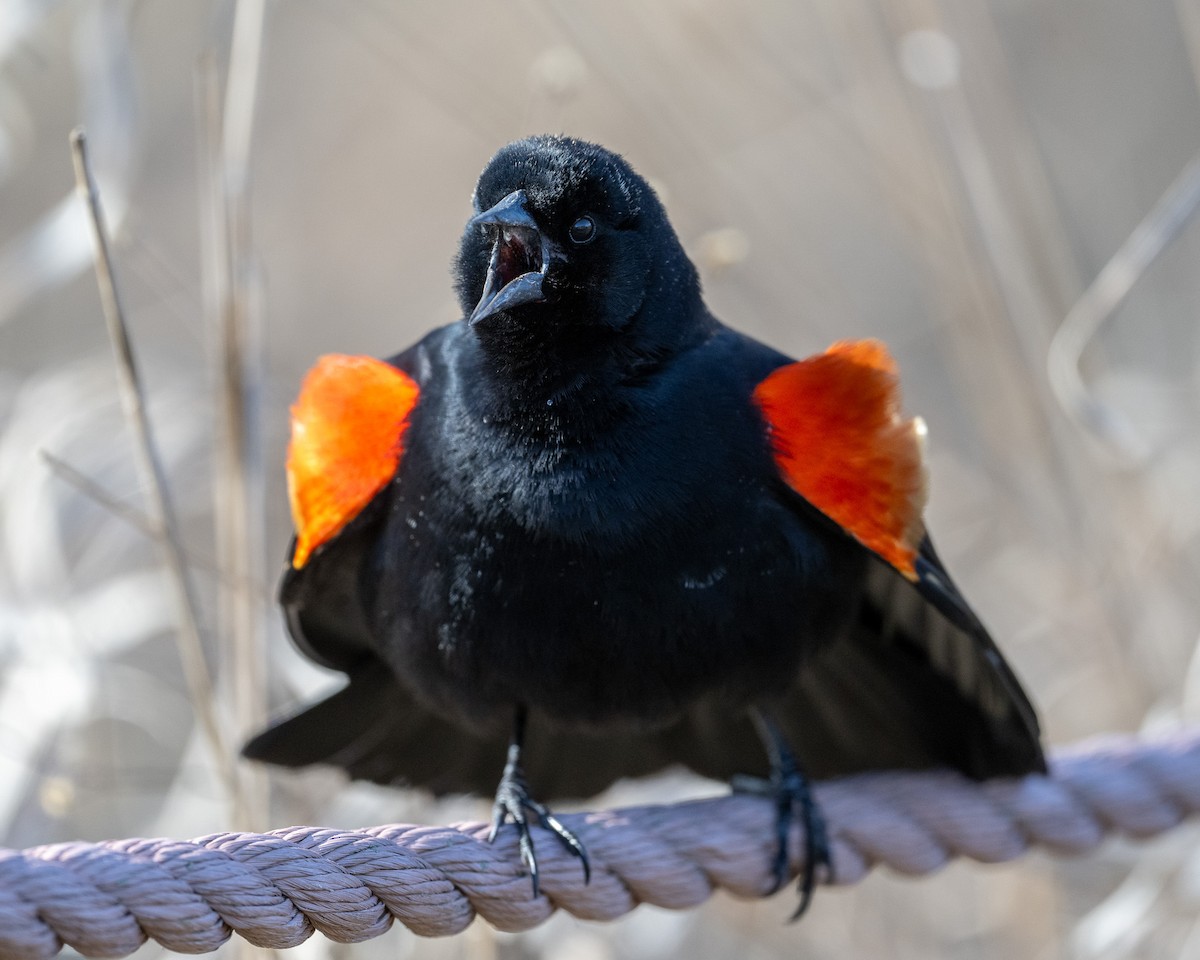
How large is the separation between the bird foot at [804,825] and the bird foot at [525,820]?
405mm

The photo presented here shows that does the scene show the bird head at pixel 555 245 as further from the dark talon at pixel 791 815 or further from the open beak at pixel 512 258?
the dark talon at pixel 791 815

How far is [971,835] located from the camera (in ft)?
7.02

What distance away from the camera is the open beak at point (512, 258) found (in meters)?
1.72

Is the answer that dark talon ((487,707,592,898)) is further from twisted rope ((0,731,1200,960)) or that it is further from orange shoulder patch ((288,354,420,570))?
orange shoulder patch ((288,354,420,570))

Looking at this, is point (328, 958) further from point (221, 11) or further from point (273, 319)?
point (273, 319)

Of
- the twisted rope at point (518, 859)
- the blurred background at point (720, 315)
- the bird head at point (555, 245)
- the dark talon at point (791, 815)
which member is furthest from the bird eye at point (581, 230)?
the dark talon at point (791, 815)

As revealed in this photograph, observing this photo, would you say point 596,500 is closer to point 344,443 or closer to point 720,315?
point 344,443

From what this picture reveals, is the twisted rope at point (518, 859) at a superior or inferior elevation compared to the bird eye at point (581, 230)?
inferior

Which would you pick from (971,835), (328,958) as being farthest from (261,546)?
(971,835)

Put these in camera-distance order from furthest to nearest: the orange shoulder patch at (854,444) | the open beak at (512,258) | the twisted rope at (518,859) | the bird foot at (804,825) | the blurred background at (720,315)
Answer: the blurred background at (720,315) < the bird foot at (804,825) < the orange shoulder patch at (854,444) < the open beak at (512,258) < the twisted rope at (518,859)

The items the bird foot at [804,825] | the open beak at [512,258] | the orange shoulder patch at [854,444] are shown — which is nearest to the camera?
the open beak at [512,258]

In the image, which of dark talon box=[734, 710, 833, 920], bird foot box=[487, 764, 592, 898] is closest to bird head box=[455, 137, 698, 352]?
bird foot box=[487, 764, 592, 898]

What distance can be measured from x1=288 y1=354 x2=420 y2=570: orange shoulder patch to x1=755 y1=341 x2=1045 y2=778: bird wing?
1.92 ft

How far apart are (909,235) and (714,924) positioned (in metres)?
1.92
